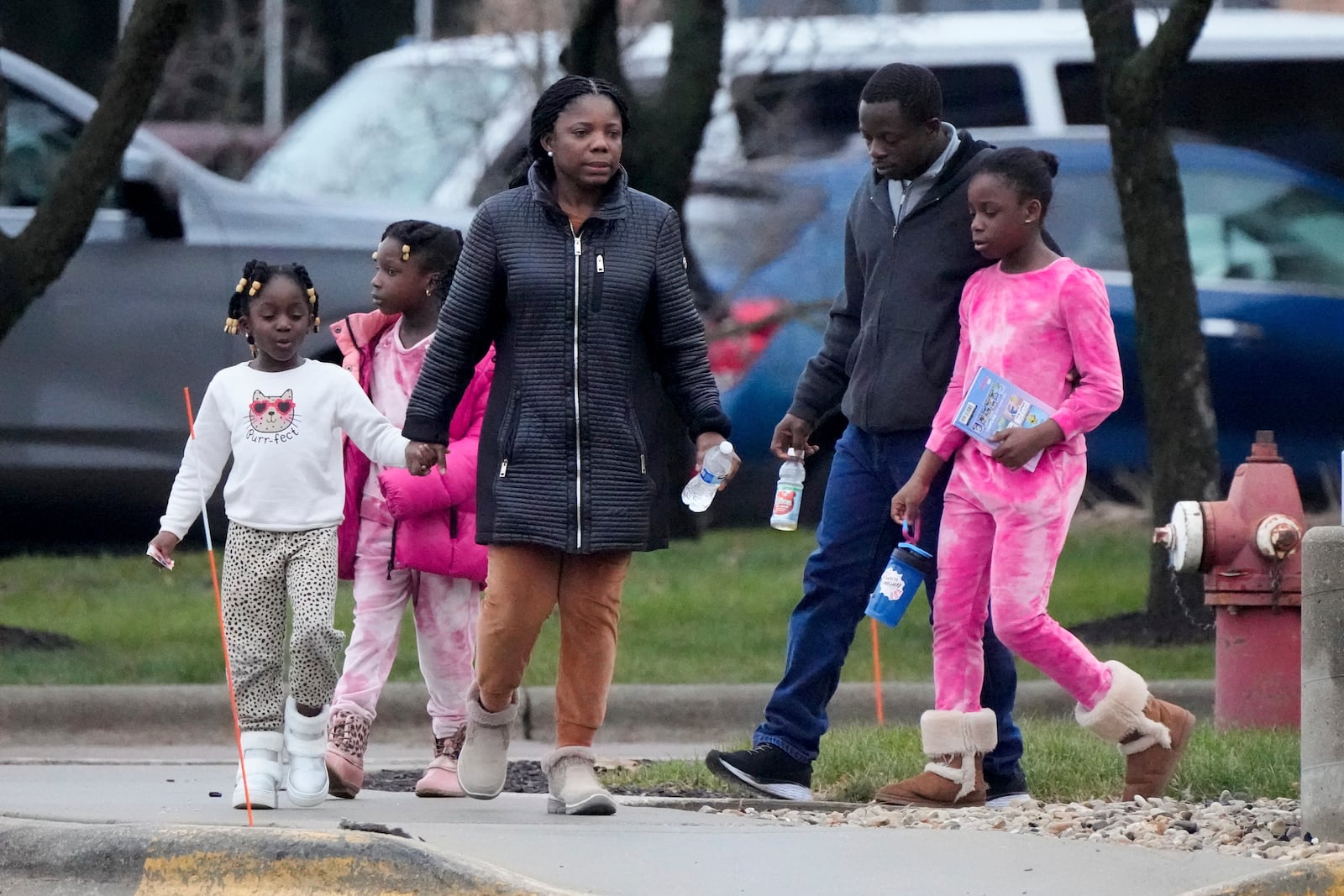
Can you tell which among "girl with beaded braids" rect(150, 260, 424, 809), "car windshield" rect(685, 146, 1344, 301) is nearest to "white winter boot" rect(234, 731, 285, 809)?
"girl with beaded braids" rect(150, 260, 424, 809)

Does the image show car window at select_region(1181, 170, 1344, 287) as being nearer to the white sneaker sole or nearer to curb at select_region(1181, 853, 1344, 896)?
the white sneaker sole

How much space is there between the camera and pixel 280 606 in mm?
5547

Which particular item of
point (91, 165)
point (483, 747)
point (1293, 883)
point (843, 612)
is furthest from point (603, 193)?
point (91, 165)

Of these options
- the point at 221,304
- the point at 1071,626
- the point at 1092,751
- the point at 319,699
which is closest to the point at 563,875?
the point at 319,699

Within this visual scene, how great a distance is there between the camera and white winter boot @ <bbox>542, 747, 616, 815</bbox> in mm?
5613

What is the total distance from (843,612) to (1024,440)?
2.41ft

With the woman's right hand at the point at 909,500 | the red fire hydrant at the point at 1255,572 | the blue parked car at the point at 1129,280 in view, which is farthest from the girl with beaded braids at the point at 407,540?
the blue parked car at the point at 1129,280

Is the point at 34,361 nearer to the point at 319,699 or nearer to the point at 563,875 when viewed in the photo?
the point at 319,699

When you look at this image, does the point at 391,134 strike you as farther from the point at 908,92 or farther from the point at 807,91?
the point at 908,92

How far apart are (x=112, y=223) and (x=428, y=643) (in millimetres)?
5026

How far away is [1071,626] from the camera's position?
903 centimetres

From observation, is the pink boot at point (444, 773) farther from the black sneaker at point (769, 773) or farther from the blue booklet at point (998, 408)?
the blue booklet at point (998, 408)

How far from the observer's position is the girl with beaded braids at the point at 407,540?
586 cm

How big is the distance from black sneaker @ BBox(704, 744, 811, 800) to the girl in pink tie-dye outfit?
0.95 ft
